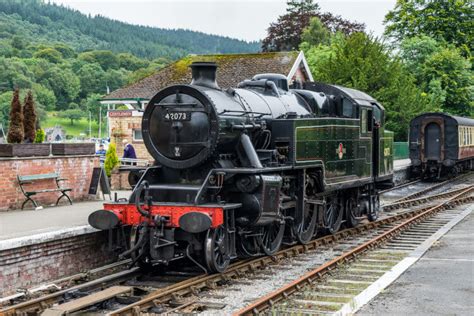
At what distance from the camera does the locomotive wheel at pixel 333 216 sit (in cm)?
1358

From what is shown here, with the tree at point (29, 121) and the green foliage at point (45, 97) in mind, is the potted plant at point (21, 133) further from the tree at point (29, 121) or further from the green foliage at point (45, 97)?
the green foliage at point (45, 97)

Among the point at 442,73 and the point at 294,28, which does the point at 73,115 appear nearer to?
the point at 294,28

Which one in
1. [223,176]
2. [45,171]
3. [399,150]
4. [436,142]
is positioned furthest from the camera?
A: [399,150]

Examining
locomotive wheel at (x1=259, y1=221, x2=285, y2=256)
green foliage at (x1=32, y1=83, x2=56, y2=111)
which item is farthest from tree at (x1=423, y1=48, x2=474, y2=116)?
green foliage at (x1=32, y1=83, x2=56, y2=111)

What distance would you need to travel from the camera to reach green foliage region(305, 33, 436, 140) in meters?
34.8

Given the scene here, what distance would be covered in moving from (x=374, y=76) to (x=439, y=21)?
17910 millimetres

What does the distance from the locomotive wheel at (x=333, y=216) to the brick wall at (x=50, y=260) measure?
4819mm

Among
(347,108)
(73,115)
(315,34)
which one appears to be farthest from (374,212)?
(73,115)

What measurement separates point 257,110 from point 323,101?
316cm

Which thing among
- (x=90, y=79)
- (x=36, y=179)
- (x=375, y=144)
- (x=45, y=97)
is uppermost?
(x=90, y=79)

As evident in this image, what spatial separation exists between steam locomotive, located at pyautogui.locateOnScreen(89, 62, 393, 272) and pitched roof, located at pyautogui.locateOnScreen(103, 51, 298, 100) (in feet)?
50.3

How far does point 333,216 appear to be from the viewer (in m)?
13.9

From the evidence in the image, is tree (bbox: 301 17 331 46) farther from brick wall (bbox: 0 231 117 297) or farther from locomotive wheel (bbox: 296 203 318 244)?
brick wall (bbox: 0 231 117 297)

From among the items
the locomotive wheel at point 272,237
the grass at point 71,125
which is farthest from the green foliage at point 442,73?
the grass at point 71,125
